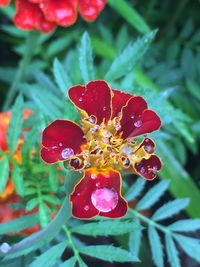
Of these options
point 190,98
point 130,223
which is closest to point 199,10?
point 190,98

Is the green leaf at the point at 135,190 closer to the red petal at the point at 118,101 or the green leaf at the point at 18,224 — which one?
the green leaf at the point at 18,224

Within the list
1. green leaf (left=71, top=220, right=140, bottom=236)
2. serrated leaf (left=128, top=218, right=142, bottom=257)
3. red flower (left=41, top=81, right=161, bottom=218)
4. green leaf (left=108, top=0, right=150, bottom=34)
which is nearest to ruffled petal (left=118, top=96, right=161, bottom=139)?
red flower (left=41, top=81, right=161, bottom=218)

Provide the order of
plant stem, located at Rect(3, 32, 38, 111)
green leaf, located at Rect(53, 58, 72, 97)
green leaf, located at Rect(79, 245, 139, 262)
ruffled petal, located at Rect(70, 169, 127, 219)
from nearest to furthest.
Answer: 1. ruffled petal, located at Rect(70, 169, 127, 219)
2. green leaf, located at Rect(79, 245, 139, 262)
3. green leaf, located at Rect(53, 58, 72, 97)
4. plant stem, located at Rect(3, 32, 38, 111)

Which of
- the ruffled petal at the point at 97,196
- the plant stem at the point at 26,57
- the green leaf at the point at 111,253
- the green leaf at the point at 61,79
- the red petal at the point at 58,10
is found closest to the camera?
the ruffled petal at the point at 97,196

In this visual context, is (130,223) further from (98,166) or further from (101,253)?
(98,166)

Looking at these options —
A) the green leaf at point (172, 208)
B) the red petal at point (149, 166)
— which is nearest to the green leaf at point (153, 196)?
the green leaf at point (172, 208)

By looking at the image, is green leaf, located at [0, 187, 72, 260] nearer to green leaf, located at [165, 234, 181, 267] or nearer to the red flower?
the red flower
